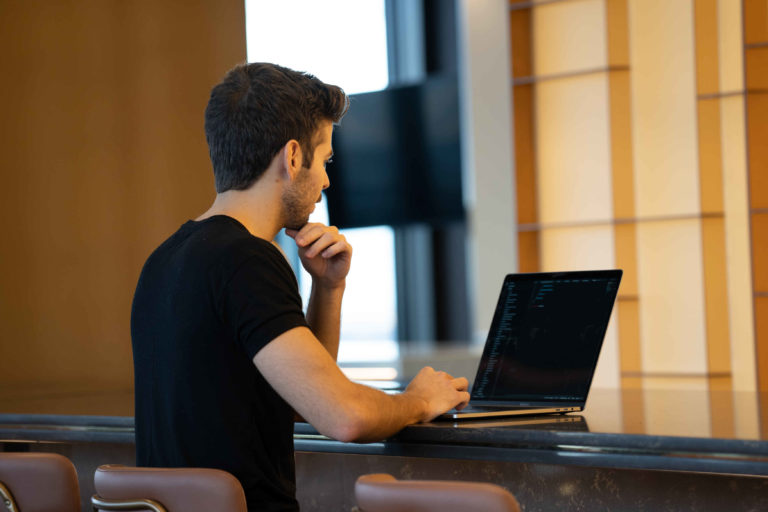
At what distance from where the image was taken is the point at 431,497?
1.05 meters

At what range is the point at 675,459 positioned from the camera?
49.6 inches

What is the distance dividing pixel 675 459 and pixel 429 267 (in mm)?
7056

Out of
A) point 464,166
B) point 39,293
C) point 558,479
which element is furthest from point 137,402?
point 464,166

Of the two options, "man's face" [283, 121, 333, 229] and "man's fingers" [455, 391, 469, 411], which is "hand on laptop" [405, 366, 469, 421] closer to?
"man's fingers" [455, 391, 469, 411]

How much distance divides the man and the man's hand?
0.14ft

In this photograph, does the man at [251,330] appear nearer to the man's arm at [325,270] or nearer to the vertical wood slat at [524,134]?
the man's arm at [325,270]

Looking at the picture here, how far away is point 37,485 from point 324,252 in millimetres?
647

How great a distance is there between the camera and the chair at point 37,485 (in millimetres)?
1494

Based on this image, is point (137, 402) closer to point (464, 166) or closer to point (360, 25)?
point (464, 166)

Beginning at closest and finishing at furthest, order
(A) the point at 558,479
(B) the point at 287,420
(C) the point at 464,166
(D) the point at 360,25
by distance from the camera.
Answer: (B) the point at 287,420 → (A) the point at 558,479 → (C) the point at 464,166 → (D) the point at 360,25

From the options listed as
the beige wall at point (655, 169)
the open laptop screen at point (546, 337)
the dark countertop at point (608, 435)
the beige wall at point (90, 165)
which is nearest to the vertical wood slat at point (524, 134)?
the beige wall at point (655, 169)

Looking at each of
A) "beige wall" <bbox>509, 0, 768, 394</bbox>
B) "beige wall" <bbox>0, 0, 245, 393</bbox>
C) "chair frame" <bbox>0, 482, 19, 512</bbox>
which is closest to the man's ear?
"chair frame" <bbox>0, 482, 19, 512</bbox>

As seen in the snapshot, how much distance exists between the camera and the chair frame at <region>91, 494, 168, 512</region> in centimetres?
A: 126

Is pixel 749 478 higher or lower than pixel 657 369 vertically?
higher
